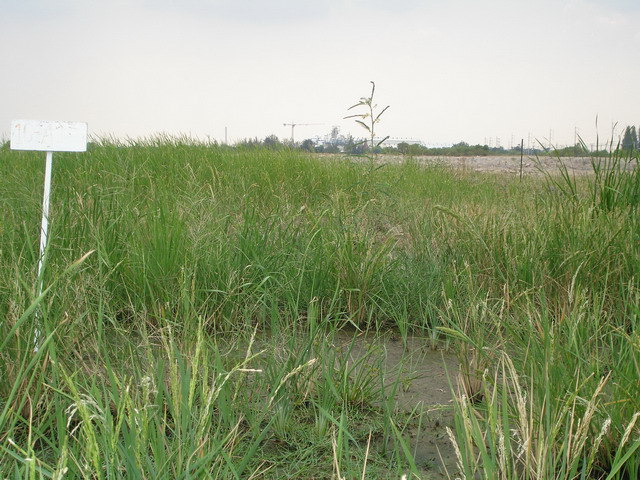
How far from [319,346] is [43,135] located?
64.4 inches

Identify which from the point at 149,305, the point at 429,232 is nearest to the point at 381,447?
the point at 149,305

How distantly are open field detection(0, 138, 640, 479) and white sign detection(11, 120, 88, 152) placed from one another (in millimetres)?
248

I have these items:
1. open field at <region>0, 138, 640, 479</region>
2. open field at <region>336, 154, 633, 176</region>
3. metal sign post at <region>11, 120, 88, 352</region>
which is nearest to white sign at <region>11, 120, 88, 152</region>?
metal sign post at <region>11, 120, 88, 352</region>

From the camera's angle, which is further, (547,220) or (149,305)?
(547,220)

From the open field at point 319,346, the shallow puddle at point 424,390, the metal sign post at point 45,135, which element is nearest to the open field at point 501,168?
the open field at point 319,346

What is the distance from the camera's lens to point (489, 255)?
3199 mm

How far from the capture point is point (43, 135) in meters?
2.75

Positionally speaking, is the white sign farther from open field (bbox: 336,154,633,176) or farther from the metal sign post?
open field (bbox: 336,154,633,176)

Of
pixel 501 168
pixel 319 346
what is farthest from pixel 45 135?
pixel 501 168

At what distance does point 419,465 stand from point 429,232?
7.81 feet

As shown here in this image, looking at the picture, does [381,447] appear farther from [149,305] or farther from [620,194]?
[620,194]

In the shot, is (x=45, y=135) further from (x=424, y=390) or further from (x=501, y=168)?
(x=501, y=168)

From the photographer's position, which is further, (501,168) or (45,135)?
(501,168)

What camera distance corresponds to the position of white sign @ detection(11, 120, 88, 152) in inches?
108
